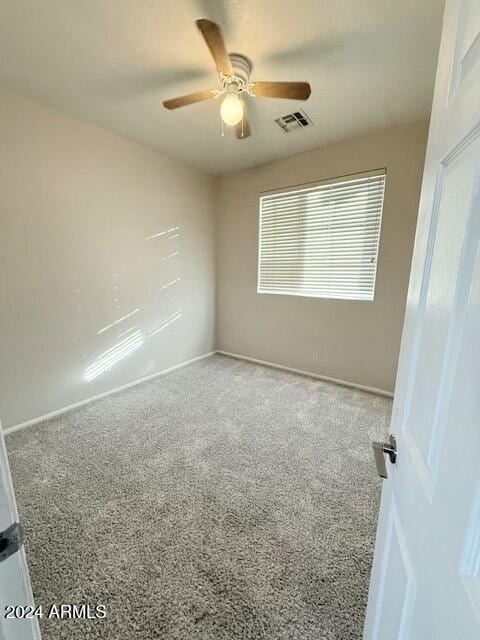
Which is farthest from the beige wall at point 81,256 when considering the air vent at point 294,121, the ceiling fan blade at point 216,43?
the ceiling fan blade at point 216,43

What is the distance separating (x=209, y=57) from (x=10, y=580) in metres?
2.41

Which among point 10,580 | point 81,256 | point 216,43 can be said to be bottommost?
point 10,580

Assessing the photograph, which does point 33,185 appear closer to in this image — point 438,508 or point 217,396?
point 217,396

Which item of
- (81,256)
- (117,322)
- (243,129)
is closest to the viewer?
(243,129)

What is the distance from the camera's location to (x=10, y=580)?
456 mm

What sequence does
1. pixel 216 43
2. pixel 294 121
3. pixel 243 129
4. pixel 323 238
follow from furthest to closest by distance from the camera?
pixel 323 238 < pixel 294 121 < pixel 243 129 < pixel 216 43

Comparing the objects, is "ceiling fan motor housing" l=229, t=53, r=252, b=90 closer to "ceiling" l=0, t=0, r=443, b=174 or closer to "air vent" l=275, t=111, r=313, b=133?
"ceiling" l=0, t=0, r=443, b=174

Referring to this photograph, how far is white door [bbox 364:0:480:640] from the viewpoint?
36cm

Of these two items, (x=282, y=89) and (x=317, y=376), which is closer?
(x=282, y=89)

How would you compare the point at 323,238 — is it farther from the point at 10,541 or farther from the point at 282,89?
the point at 10,541

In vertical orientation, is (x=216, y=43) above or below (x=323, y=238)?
above

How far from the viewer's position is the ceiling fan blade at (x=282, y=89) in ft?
5.12

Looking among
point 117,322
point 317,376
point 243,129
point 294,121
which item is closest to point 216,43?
point 243,129

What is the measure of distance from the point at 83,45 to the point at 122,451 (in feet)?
8.52
